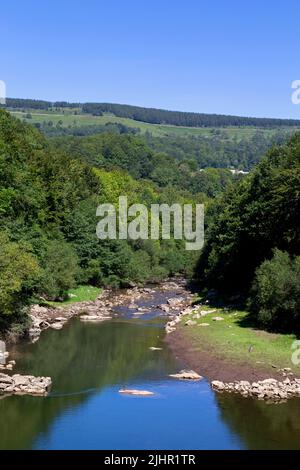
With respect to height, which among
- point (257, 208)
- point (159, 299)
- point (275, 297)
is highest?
point (257, 208)

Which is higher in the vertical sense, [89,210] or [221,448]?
[89,210]

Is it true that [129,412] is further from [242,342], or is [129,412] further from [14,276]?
[14,276]

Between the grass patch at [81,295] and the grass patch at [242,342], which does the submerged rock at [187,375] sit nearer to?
the grass patch at [242,342]

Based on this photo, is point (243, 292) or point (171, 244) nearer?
point (243, 292)

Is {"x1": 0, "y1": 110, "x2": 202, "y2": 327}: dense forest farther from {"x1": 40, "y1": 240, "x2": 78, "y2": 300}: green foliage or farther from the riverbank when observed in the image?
the riverbank

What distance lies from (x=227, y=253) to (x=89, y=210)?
2435 centimetres

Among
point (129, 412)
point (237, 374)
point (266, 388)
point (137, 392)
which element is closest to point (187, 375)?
point (237, 374)

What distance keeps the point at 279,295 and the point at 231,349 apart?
7518mm

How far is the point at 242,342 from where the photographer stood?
5069cm

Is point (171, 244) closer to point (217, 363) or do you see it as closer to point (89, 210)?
point (89, 210)

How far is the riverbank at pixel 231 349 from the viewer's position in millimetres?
44319

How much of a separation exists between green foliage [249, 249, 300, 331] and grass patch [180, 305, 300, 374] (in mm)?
1755

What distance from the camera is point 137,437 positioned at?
33.1 m
